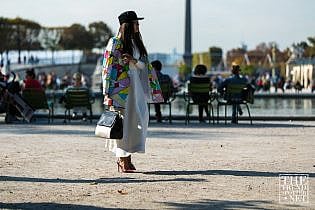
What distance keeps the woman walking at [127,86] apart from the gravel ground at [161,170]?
11.6 inches

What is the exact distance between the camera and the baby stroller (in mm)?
17922

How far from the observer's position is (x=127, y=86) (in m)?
9.01

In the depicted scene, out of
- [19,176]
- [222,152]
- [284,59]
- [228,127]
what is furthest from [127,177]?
[284,59]

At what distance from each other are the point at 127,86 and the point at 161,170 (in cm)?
98

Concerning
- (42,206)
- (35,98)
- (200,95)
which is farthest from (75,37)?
(42,206)

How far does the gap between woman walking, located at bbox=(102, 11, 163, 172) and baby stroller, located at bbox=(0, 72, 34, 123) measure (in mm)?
9063

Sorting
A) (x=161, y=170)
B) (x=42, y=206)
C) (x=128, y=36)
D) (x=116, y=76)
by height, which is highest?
(x=128, y=36)

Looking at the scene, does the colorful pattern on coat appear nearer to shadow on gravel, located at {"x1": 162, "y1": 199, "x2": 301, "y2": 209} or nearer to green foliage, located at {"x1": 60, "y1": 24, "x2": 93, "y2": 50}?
shadow on gravel, located at {"x1": 162, "y1": 199, "x2": 301, "y2": 209}

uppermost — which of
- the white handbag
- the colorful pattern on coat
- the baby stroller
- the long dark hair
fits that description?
the long dark hair

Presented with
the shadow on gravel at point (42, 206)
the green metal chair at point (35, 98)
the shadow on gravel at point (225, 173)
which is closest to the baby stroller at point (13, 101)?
the green metal chair at point (35, 98)

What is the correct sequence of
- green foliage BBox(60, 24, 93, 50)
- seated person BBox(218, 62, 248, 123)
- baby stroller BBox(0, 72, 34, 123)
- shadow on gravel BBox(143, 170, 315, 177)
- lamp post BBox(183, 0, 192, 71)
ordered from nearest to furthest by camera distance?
shadow on gravel BBox(143, 170, 315, 177) < seated person BBox(218, 62, 248, 123) < baby stroller BBox(0, 72, 34, 123) < lamp post BBox(183, 0, 192, 71) < green foliage BBox(60, 24, 93, 50)

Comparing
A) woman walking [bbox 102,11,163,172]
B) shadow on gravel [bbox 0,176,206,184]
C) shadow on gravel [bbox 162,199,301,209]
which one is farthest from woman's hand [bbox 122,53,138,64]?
shadow on gravel [bbox 162,199,301,209]

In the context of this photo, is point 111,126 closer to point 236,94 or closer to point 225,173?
point 225,173

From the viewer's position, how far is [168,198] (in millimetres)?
6918
